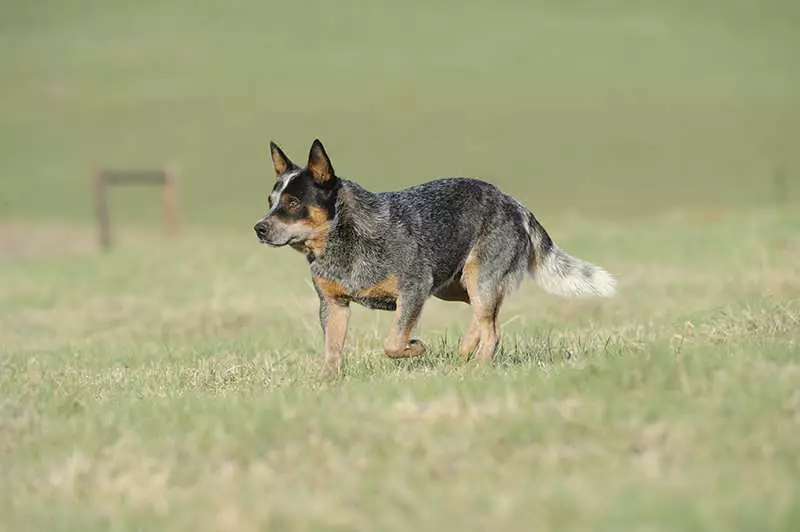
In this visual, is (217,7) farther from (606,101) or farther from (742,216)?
(742,216)

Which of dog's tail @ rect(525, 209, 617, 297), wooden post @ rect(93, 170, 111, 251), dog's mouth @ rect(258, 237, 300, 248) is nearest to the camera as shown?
dog's mouth @ rect(258, 237, 300, 248)

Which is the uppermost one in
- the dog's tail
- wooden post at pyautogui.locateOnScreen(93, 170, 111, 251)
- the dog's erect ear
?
the dog's erect ear

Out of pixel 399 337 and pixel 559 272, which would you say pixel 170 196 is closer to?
pixel 559 272

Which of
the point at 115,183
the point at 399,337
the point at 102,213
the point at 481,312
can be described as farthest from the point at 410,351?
the point at 115,183

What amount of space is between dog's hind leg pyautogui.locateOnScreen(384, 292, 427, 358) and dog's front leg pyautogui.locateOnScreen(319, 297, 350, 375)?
1.25 feet

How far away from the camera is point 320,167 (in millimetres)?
9188

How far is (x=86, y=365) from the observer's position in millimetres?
11297

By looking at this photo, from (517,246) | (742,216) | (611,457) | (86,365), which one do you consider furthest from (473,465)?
(742,216)

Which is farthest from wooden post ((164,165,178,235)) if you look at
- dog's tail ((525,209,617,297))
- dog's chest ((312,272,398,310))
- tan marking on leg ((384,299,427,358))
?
tan marking on leg ((384,299,427,358))

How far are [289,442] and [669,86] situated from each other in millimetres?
52868

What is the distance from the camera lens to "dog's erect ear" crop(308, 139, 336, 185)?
9.10 metres

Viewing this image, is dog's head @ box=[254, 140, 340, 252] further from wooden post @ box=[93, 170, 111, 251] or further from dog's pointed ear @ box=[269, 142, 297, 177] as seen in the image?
wooden post @ box=[93, 170, 111, 251]

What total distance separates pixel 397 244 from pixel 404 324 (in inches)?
22.8

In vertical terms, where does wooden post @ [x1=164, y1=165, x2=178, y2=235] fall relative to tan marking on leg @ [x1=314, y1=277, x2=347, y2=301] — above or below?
below
